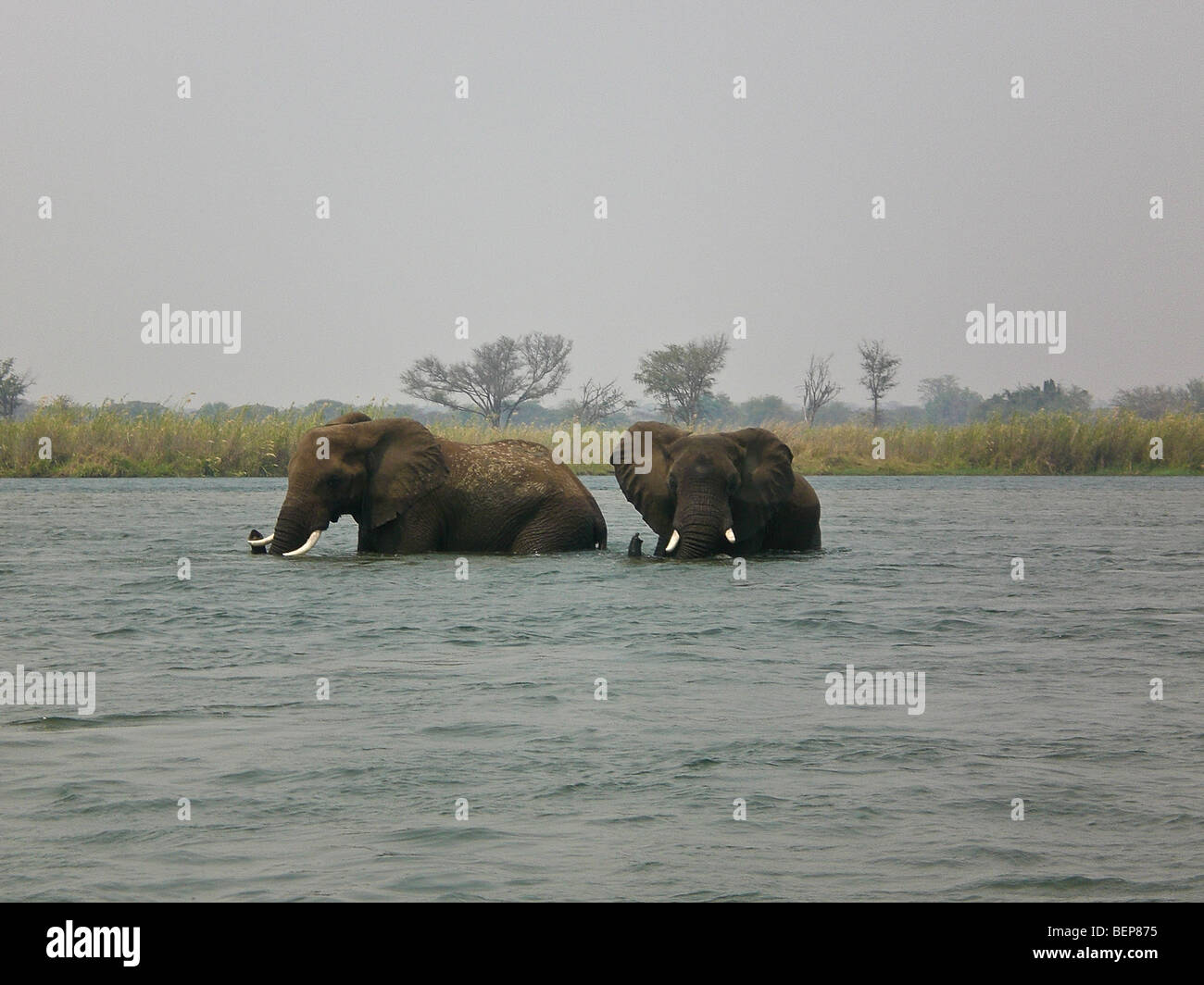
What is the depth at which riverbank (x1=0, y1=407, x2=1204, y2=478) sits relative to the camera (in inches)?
1775

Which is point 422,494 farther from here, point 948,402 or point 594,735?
point 948,402

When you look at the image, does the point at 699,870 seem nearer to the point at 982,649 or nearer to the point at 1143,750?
the point at 1143,750

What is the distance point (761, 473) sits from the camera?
60.4 feet

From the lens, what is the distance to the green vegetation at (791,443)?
148 ft

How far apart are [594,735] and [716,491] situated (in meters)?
8.78

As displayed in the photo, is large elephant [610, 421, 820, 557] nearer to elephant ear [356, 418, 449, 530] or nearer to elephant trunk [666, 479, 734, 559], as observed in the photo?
elephant trunk [666, 479, 734, 559]

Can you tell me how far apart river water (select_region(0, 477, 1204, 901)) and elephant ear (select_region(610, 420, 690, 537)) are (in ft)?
3.39

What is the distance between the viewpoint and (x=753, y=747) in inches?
349

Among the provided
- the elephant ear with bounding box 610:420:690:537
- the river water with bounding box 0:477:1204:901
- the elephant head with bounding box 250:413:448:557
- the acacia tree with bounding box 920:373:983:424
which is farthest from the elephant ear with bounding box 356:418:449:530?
the acacia tree with bounding box 920:373:983:424

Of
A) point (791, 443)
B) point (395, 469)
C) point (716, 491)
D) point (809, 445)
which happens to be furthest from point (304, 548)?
point (809, 445)

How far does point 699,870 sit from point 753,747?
7.63 ft

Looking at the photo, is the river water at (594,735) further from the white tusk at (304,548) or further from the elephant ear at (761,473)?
the elephant ear at (761,473)

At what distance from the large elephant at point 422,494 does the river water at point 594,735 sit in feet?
1.82
